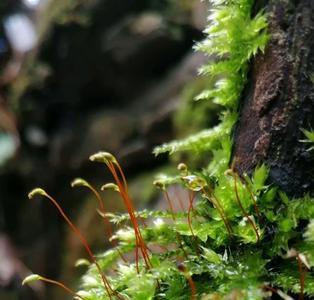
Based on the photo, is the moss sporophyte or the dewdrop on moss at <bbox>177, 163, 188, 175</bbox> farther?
the dewdrop on moss at <bbox>177, 163, 188, 175</bbox>

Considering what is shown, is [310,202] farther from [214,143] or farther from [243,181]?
[214,143]

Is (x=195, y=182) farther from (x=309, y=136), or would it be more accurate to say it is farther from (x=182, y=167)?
(x=309, y=136)

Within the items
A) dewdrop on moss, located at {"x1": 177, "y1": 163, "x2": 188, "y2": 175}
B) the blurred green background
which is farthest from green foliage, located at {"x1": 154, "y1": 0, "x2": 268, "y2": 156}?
the blurred green background

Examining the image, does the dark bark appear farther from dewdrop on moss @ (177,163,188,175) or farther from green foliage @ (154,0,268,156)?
dewdrop on moss @ (177,163,188,175)

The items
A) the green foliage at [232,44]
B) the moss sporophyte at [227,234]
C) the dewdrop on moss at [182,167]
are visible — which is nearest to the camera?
the moss sporophyte at [227,234]

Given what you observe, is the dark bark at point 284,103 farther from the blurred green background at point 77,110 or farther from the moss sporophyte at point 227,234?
the blurred green background at point 77,110

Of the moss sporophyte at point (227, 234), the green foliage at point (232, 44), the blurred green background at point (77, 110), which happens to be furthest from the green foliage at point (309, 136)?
the blurred green background at point (77, 110)
